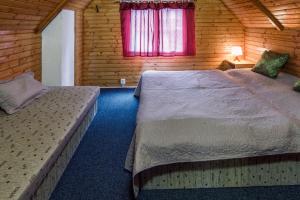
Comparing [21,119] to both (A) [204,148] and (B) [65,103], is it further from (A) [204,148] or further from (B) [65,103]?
(A) [204,148]

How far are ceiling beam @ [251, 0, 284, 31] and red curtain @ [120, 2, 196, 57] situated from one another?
169 centimetres

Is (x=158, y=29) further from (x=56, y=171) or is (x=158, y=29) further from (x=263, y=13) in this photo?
(x=56, y=171)

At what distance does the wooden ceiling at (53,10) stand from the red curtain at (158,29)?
819 mm

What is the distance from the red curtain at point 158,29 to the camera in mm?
5566

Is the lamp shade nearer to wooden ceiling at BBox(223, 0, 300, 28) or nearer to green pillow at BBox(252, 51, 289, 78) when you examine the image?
wooden ceiling at BBox(223, 0, 300, 28)

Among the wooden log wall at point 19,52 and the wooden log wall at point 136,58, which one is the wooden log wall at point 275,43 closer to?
the wooden log wall at point 136,58

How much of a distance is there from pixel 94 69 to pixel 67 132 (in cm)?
351

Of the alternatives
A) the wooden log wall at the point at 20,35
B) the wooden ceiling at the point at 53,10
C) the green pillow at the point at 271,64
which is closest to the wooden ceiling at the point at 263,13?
the wooden ceiling at the point at 53,10

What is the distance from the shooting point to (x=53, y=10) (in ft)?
12.8

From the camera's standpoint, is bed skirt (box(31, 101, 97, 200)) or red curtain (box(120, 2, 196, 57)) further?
red curtain (box(120, 2, 196, 57))

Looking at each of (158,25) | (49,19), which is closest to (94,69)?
(158,25)

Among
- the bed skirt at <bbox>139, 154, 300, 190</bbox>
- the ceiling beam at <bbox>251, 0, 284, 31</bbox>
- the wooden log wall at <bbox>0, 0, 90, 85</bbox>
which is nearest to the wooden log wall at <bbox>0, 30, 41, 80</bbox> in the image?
the wooden log wall at <bbox>0, 0, 90, 85</bbox>

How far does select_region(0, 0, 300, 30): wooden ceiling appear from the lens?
2.96 meters

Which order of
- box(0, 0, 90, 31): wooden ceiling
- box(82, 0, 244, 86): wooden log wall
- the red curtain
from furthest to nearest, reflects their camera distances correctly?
box(82, 0, 244, 86): wooden log wall < the red curtain < box(0, 0, 90, 31): wooden ceiling
